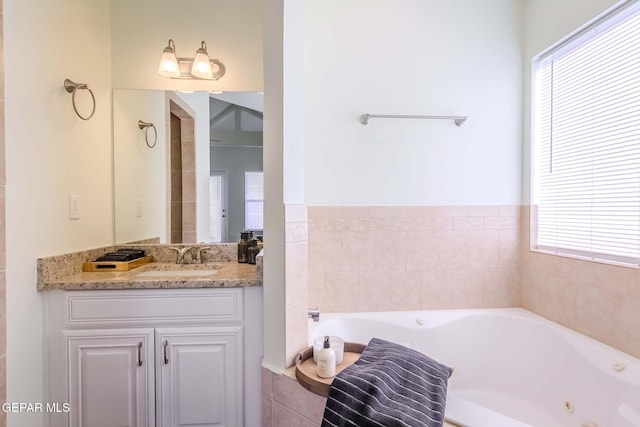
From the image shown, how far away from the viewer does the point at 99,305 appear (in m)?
1.52

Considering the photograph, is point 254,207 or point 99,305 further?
point 254,207

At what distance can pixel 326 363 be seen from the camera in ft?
4.23

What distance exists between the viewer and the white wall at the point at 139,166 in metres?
2.03

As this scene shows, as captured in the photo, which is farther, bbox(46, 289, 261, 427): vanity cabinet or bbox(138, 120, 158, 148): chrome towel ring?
bbox(138, 120, 158, 148): chrome towel ring

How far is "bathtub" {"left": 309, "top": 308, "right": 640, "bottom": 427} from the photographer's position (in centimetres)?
148

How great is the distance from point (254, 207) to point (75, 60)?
4.11 ft

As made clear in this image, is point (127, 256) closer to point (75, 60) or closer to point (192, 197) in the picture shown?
point (192, 197)

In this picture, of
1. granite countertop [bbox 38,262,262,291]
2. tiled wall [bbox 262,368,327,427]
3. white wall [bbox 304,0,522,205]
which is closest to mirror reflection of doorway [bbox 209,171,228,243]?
granite countertop [bbox 38,262,262,291]

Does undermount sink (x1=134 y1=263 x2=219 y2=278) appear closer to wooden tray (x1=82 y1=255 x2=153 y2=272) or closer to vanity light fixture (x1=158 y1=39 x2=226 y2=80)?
wooden tray (x1=82 y1=255 x2=153 y2=272)

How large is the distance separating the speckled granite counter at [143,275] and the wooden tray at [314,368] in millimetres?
417

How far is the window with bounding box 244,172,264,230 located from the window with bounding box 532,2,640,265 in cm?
183

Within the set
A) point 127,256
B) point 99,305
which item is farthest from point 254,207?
point 99,305

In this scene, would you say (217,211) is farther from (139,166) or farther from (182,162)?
(139,166)

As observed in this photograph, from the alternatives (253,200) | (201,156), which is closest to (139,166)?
(201,156)
